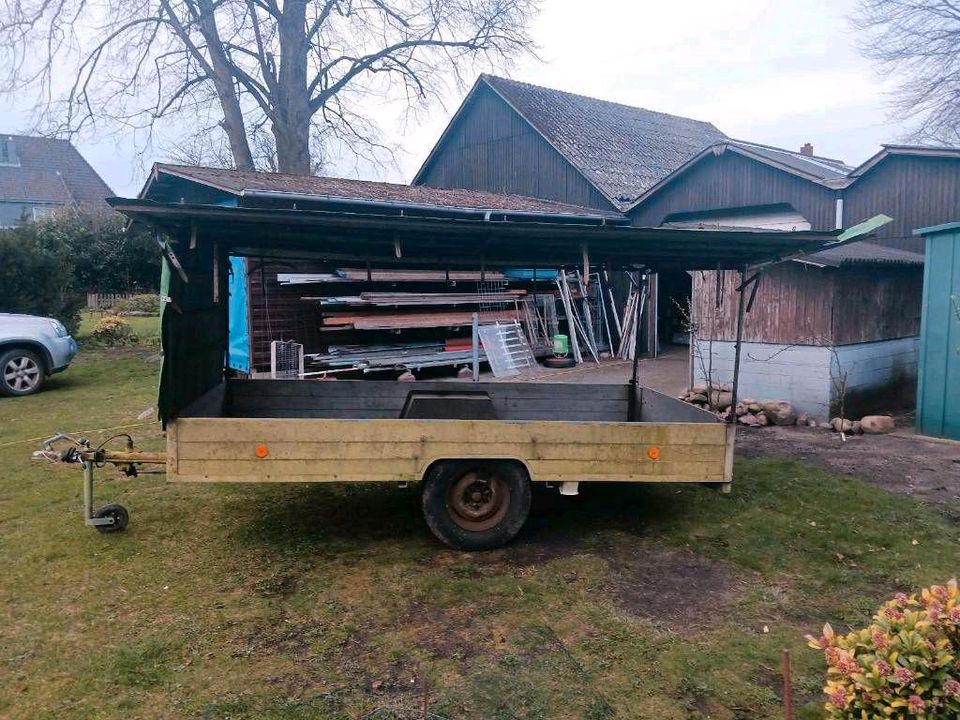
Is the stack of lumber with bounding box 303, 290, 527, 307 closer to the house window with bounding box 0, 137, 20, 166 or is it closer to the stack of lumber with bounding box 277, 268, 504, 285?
the stack of lumber with bounding box 277, 268, 504, 285

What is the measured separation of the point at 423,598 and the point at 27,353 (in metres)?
9.97

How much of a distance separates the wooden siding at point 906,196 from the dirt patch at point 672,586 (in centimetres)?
1049

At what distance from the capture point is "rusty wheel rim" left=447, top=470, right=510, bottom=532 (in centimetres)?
511

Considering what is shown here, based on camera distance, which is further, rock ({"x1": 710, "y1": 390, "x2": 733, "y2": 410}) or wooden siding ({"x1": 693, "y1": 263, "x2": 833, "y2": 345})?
rock ({"x1": 710, "y1": 390, "x2": 733, "y2": 410})

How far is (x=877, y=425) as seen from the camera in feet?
31.3

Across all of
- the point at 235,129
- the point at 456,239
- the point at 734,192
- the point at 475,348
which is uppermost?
the point at 235,129

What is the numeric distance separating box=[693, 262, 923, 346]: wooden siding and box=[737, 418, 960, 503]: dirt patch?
5.12ft

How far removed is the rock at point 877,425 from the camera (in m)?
9.52

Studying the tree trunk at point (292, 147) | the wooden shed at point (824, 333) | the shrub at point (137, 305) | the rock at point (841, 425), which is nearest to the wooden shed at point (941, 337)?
the rock at point (841, 425)

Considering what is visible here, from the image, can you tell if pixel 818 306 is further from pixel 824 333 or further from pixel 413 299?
pixel 413 299

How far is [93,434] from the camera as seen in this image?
8.62m

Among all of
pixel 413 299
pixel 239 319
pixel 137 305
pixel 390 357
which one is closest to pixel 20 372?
pixel 239 319

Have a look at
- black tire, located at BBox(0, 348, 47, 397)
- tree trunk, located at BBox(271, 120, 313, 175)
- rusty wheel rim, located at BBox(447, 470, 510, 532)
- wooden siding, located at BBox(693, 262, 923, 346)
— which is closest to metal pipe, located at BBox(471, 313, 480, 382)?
wooden siding, located at BBox(693, 262, 923, 346)

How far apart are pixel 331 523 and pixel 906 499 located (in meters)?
5.32
